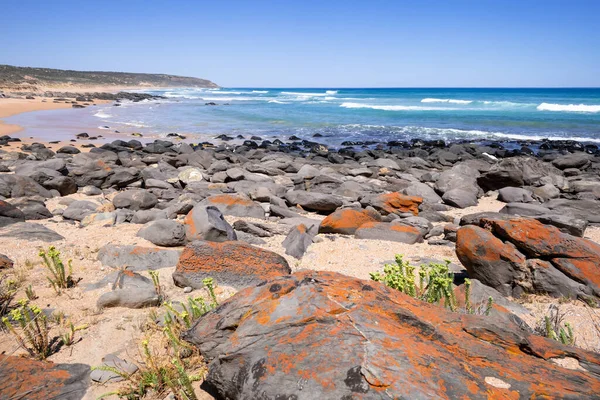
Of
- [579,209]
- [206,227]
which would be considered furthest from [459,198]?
[206,227]

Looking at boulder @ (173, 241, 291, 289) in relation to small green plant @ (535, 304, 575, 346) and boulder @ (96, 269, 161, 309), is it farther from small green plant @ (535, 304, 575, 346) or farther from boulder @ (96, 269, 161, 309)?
small green plant @ (535, 304, 575, 346)

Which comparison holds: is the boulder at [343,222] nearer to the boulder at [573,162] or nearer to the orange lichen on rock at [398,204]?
the orange lichen on rock at [398,204]

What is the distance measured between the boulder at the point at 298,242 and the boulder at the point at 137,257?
1.78 m

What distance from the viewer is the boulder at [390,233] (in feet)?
22.9

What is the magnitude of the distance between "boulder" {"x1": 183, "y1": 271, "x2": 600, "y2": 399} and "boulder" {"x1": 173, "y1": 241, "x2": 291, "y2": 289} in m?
1.84

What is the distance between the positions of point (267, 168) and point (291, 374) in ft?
39.7

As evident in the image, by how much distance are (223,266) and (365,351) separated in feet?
9.76

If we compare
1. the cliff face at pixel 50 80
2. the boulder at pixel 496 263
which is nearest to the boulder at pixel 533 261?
the boulder at pixel 496 263

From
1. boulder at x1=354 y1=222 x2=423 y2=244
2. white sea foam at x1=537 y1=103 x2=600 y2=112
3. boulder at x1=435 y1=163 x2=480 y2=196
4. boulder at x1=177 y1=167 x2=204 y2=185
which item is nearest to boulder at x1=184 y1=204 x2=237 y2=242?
boulder at x1=354 y1=222 x2=423 y2=244

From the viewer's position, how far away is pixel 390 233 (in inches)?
278

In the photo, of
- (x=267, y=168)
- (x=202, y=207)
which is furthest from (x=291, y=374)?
(x=267, y=168)

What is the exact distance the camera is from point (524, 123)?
32.9 m

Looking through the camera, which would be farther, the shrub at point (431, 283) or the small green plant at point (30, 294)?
the small green plant at point (30, 294)

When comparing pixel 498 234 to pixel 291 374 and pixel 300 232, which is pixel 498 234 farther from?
pixel 291 374
